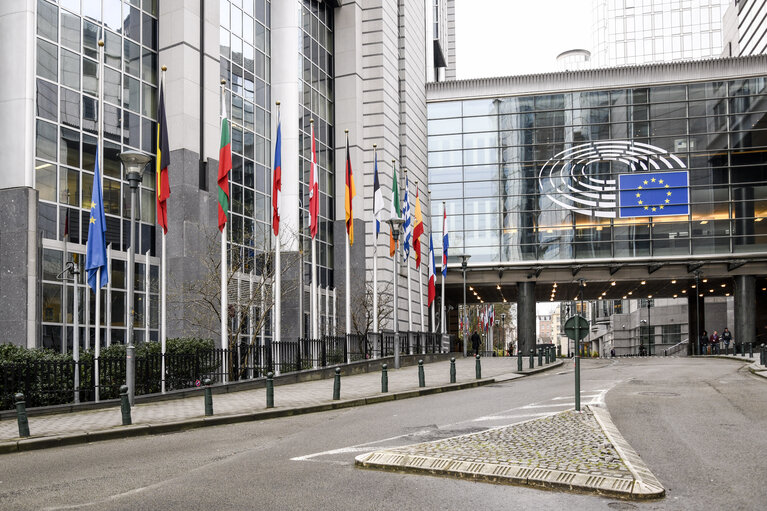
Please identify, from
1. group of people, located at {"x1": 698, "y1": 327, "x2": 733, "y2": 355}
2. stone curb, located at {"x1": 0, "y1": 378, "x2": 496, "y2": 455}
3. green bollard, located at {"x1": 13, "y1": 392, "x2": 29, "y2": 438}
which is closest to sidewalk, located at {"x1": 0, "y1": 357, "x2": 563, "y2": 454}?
stone curb, located at {"x1": 0, "y1": 378, "x2": 496, "y2": 455}

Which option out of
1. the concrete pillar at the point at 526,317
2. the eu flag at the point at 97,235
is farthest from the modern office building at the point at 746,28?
the eu flag at the point at 97,235

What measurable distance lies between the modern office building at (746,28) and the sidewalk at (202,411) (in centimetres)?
7042

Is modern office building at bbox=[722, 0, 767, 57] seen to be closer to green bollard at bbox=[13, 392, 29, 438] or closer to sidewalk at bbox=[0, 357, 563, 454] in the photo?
sidewalk at bbox=[0, 357, 563, 454]

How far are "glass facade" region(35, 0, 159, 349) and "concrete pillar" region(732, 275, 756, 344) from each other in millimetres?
43548

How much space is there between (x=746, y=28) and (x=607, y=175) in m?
44.8

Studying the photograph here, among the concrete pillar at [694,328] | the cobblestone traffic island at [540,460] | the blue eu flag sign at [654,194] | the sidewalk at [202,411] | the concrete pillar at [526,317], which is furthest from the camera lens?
the concrete pillar at [694,328]

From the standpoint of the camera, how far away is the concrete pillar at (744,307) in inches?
2137

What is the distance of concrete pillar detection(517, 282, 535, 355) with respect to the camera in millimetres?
55969

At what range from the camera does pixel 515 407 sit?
57.7 ft

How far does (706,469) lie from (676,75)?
52.5 meters

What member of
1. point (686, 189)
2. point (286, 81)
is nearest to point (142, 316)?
point (286, 81)

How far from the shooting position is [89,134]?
26.2 m

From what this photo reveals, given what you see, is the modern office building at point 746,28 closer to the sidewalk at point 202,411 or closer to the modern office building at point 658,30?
the modern office building at point 658,30

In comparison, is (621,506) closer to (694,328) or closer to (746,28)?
(694,328)
